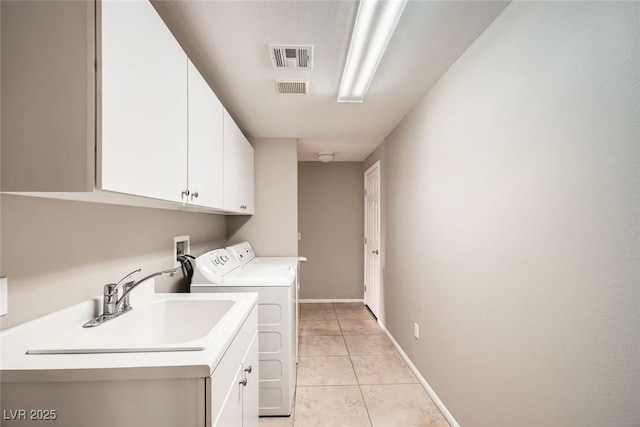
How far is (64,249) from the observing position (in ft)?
3.42

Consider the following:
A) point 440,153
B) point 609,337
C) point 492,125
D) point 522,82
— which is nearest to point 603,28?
point 522,82

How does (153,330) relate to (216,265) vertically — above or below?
below

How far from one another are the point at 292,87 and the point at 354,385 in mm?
2295

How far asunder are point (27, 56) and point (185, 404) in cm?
99

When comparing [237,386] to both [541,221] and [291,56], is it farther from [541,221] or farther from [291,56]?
[291,56]

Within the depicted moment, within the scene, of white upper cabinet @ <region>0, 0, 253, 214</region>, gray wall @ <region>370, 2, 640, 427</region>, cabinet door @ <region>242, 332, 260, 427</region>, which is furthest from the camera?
cabinet door @ <region>242, 332, 260, 427</region>

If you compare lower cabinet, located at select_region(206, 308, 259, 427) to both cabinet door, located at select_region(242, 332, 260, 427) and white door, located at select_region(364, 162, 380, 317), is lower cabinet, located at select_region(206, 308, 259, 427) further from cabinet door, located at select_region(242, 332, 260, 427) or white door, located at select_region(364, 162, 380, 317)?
white door, located at select_region(364, 162, 380, 317)

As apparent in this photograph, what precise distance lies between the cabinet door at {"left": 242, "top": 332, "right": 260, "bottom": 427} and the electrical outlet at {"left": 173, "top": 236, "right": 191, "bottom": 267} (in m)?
0.78

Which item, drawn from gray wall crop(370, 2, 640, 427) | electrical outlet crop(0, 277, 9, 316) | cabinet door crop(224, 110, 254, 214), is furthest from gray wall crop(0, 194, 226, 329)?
gray wall crop(370, 2, 640, 427)

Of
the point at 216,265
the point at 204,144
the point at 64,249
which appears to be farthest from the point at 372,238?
the point at 64,249

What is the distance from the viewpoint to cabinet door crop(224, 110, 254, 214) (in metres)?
2.05

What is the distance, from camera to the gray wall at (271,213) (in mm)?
3287

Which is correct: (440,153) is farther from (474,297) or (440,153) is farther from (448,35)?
(474,297)

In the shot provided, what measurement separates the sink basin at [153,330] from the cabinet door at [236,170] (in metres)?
0.73
